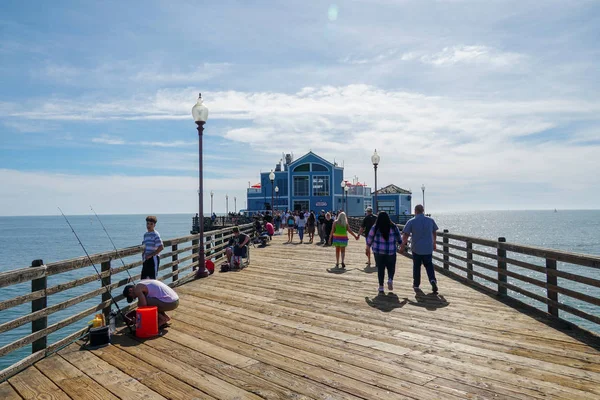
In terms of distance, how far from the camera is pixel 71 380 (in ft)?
13.7

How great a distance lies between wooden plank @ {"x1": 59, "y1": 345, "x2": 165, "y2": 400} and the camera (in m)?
3.82

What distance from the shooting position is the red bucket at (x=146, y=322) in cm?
543

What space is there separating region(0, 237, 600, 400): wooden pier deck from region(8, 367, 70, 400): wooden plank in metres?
0.02

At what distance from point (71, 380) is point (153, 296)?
5.86 ft

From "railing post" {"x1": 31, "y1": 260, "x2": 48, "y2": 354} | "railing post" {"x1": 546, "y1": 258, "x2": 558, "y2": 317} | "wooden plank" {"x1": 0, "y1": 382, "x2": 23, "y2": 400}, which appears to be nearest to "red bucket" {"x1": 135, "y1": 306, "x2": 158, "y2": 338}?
"railing post" {"x1": 31, "y1": 260, "x2": 48, "y2": 354}

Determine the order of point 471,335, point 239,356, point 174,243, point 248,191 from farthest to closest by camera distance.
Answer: point 248,191 → point 174,243 → point 471,335 → point 239,356

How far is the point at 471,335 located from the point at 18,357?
1475 cm

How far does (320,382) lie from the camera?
399 centimetres

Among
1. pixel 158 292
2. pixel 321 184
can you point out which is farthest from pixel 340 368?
pixel 321 184

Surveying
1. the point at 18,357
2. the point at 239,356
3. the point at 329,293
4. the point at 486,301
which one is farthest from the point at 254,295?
the point at 18,357

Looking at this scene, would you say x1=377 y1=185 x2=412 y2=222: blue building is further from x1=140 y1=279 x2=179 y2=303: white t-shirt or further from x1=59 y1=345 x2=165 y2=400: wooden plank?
x1=59 y1=345 x2=165 y2=400: wooden plank

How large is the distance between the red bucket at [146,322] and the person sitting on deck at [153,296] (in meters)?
0.22

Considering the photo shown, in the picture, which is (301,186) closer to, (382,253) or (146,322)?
(382,253)

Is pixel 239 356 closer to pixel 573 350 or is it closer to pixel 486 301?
pixel 573 350
